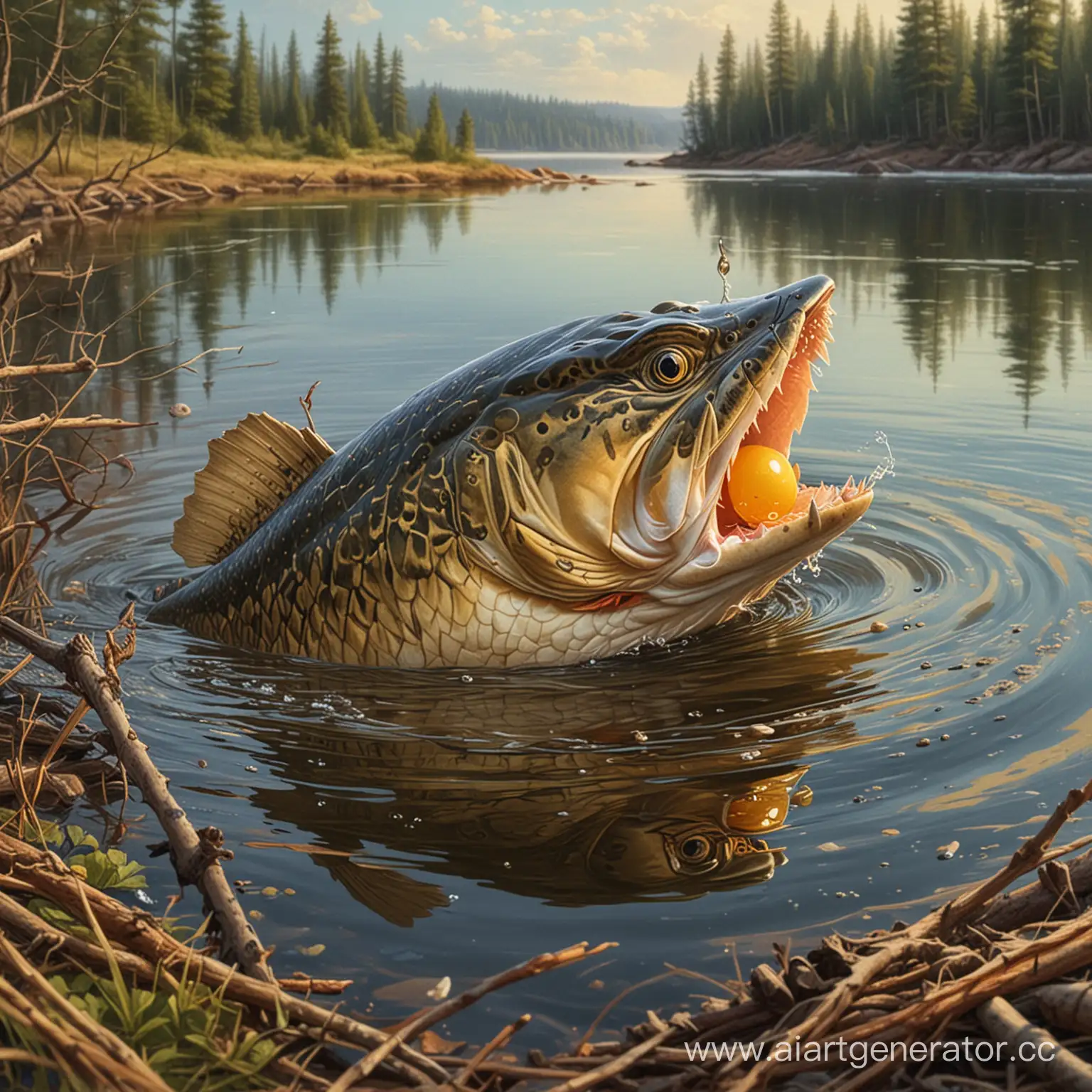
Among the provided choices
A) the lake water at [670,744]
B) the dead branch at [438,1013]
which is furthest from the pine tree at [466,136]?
the dead branch at [438,1013]

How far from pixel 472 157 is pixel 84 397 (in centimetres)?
9973

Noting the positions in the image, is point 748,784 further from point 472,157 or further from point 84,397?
point 472,157

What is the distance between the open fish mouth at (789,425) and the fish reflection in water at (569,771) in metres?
0.67

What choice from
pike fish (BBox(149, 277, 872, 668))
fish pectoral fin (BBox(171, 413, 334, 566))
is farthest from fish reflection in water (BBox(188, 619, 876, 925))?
fish pectoral fin (BBox(171, 413, 334, 566))

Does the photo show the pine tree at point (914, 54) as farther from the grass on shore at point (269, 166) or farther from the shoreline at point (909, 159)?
the grass on shore at point (269, 166)

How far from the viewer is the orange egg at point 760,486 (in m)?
5.71

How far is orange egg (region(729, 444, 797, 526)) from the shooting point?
18.7ft

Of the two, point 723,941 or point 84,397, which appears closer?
point 723,941

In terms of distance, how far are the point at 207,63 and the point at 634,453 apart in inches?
4114

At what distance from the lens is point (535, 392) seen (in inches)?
216

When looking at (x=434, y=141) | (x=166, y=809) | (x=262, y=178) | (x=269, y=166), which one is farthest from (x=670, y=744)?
(x=434, y=141)

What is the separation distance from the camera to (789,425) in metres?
5.91

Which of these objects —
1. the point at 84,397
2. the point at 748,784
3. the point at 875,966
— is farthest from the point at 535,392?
the point at 84,397

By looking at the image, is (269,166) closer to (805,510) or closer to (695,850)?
(805,510)
